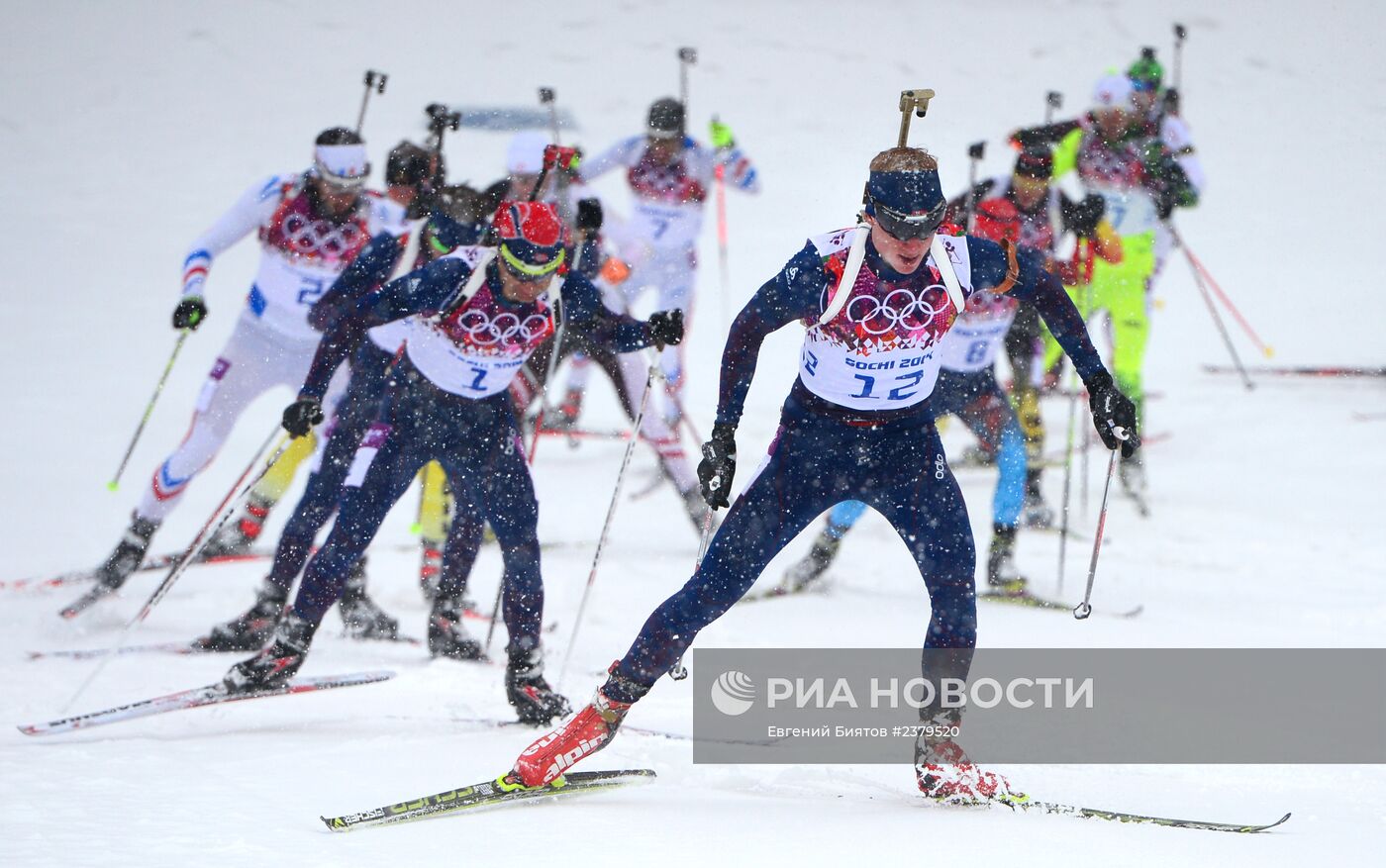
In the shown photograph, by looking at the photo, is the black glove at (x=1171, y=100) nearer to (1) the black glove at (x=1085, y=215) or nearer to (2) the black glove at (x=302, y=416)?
(1) the black glove at (x=1085, y=215)

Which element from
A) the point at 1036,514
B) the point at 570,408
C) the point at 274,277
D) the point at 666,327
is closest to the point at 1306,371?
the point at 1036,514

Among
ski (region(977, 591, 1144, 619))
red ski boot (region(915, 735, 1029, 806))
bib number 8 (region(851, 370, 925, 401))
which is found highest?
bib number 8 (region(851, 370, 925, 401))

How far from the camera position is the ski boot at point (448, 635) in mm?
6172

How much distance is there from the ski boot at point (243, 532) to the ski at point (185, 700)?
1.88 metres

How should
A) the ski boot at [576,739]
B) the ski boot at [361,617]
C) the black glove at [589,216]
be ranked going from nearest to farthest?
the ski boot at [576,739] → the black glove at [589,216] → the ski boot at [361,617]

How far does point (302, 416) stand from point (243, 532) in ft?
8.26

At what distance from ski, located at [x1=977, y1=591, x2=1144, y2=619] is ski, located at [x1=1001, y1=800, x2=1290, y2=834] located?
2.80 metres

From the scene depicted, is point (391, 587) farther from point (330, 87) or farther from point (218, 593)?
point (330, 87)

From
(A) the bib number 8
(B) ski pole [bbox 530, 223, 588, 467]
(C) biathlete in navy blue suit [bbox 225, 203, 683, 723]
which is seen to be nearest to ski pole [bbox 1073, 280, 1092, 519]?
(B) ski pole [bbox 530, 223, 588, 467]

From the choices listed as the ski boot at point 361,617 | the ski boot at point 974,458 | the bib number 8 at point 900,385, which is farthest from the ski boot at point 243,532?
the ski boot at point 974,458

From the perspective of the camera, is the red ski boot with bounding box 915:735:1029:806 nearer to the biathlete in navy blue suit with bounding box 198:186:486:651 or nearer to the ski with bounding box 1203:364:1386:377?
the biathlete in navy blue suit with bounding box 198:186:486:651

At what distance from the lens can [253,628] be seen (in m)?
6.14

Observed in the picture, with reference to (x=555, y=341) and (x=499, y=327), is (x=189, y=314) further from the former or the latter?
(x=499, y=327)

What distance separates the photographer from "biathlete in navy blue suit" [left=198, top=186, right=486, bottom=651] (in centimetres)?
560
